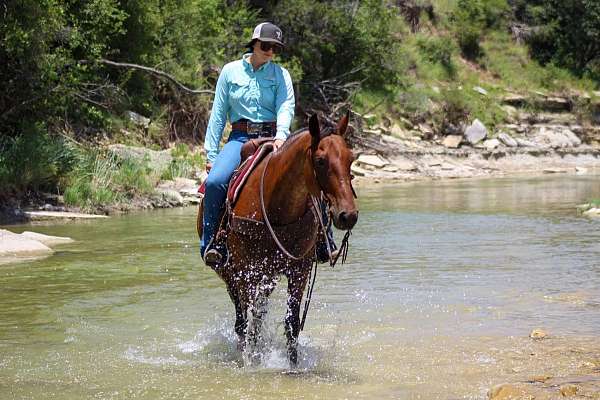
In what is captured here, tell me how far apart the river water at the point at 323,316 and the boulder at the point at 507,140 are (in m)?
19.2

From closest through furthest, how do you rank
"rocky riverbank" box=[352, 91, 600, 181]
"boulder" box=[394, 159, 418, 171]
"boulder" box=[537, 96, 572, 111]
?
"boulder" box=[394, 159, 418, 171] < "rocky riverbank" box=[352, 91, 600, 181] < "boulder" box=[537, 96, 572, 111]

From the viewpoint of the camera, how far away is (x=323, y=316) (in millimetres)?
8719

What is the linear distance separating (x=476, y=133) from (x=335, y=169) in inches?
1151

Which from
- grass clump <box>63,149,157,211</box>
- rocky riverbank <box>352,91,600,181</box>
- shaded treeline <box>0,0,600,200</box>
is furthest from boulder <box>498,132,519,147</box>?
grass clump <box>63,149,157,211</box>

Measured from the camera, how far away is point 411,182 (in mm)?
27266

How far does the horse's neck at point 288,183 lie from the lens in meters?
6.08

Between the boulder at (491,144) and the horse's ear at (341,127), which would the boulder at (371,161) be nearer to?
the boulder at (491,144)

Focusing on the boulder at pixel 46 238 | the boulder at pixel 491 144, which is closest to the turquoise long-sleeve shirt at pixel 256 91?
the boulder at pixel 46 238

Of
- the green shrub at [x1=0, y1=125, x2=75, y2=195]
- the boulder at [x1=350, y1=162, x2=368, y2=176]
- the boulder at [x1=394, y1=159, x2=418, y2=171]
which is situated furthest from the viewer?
the boulder at [x1=394, y1=159, x2=418, y2=171]

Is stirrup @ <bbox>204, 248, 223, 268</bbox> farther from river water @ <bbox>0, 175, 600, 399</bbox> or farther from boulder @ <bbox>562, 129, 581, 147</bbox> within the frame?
boulder @ <bbox>562, 129, 581, 147</bbox>

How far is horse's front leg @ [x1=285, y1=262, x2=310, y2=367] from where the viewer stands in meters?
6.57

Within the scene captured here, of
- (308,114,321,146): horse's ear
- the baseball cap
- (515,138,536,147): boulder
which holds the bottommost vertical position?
(515,138,536,147): boulder

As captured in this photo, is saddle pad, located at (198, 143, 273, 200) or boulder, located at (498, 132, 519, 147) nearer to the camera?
saddle pad, located at (198, 143, 273, 200)

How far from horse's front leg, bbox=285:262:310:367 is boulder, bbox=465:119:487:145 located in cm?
2782
